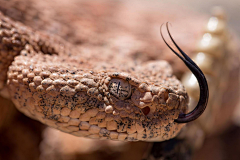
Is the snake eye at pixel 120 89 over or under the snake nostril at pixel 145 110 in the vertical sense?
over

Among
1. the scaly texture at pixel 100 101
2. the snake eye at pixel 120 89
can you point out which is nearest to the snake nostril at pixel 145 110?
the scaly texture at pixel 100 101

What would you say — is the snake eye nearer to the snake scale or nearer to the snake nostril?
the snake scale

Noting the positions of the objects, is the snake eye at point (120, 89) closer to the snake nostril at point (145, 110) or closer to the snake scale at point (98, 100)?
the snake scale at point (98, 100)

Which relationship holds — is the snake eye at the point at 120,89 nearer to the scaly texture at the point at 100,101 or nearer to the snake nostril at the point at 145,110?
the scaly texture at the point at 100,101

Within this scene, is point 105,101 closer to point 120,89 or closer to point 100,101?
point 100,101

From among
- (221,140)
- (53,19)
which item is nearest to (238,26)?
(221,140)

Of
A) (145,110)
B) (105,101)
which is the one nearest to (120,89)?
(105,101)

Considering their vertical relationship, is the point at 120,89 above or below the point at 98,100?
above

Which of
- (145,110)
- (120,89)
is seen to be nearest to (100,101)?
(120,89)
